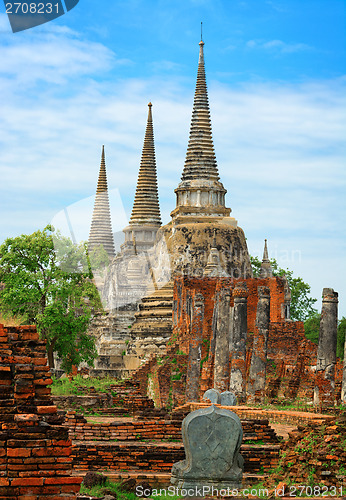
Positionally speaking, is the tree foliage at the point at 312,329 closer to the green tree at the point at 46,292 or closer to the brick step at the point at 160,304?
the brick step at the point at 160,304

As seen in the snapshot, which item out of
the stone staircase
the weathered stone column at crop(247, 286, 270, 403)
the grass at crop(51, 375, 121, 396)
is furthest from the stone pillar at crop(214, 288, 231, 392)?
the stone staircase

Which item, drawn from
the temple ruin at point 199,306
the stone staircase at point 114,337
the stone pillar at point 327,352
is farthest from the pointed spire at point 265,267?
the stone pillar at point 327,352

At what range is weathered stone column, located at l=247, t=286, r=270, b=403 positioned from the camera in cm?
2200

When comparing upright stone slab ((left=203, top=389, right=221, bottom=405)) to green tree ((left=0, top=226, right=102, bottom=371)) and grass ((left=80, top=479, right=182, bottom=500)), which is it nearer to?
grass ((left=80, top=479, right=182, bottom=500))

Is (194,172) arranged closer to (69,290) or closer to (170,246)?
(170,246)

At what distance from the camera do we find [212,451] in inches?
413

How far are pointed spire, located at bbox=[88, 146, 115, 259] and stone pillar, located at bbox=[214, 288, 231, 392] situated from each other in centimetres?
3094

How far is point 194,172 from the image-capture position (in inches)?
1709

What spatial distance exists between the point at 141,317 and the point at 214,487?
94.7 ft

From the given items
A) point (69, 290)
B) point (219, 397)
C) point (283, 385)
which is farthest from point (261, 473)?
point (69, 290)

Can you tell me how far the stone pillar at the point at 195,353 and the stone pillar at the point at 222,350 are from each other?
3.11 feet

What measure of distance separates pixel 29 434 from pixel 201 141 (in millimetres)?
37335

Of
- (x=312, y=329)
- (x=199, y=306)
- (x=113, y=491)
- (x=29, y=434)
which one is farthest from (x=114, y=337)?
(x=29, y=434)

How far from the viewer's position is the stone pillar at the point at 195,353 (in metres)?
23.6
